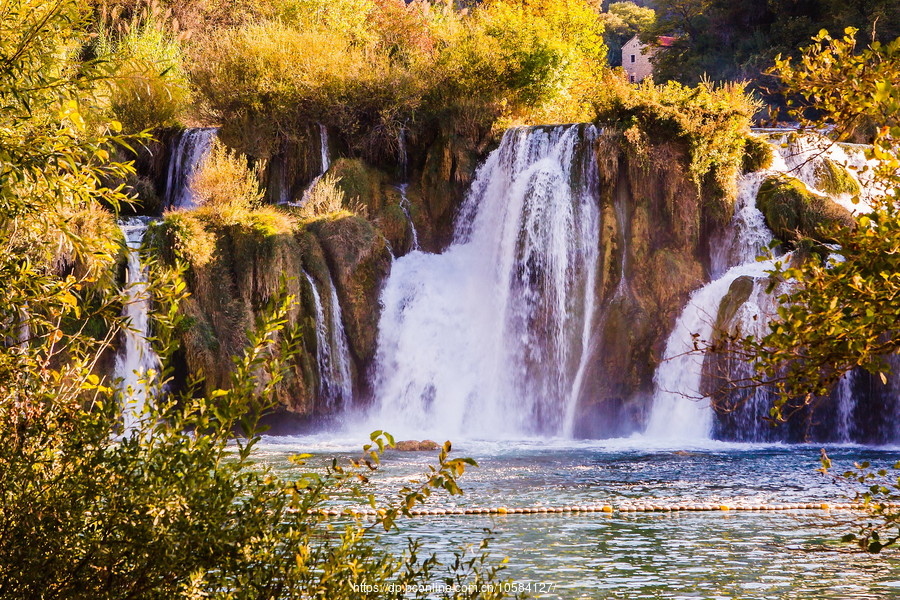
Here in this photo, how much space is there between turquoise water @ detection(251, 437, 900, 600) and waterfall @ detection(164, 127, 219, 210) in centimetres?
1051

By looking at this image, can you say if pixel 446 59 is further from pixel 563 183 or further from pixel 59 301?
pixel 59 301

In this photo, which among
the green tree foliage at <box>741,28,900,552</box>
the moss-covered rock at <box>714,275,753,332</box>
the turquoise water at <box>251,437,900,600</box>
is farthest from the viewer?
the moss-covered rock at <box>714,275,753,332</box>

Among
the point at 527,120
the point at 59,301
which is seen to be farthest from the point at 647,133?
the point at 59,301

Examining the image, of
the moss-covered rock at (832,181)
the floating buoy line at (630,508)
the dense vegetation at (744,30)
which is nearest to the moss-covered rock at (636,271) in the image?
the moss-covered rock at (832,181)

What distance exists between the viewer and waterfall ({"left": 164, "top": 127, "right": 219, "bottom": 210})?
26.8 metres

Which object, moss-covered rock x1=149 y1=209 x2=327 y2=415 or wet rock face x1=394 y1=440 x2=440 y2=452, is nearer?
wet rock face x1=394 y1=440 x2=440 y2=452

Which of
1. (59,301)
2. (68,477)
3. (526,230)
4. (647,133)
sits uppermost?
(647,133)

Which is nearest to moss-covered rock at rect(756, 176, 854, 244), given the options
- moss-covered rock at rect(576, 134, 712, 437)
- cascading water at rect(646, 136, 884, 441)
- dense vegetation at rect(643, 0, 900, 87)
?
cascading water at rect(646, 136, 884, 441)

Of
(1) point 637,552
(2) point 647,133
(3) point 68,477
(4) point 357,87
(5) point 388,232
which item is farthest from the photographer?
(4) point 357,87

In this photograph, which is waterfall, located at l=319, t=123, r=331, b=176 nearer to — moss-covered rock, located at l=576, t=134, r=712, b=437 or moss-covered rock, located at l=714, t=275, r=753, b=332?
moss-covered rock, located at l=576, t=134, r=712, b=437

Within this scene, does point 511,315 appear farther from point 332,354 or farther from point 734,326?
point 734,326

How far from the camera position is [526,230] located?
80.0ft

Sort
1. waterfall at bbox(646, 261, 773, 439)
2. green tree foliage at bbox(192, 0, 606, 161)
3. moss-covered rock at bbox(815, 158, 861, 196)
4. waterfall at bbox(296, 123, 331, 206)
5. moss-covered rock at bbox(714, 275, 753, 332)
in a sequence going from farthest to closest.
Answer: green tree foliage at bbox(192, 0, 606, 161), waterfall at bbox(296, 123, 331, 206), moss-covered rock at bbox(815, 158, 861, 196), waterfall at bbox(646, 261, 773, 439), moss-covered rock at bbox(714, 275, 753, 332)

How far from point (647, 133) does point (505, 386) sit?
6.69 metres
